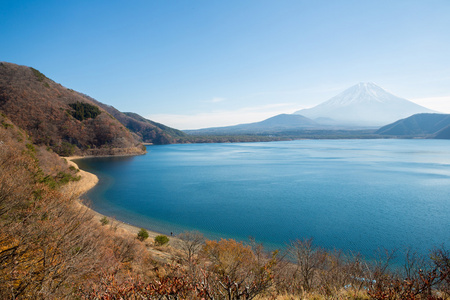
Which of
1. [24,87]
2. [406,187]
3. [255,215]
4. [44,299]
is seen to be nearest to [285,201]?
[255,215]

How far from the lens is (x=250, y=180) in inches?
1273

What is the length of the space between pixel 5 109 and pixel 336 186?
230 feet

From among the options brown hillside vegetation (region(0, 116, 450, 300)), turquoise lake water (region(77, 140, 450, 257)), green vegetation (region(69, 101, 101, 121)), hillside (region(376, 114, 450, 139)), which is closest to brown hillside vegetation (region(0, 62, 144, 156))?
green vegetation (region(69, 101, 101, 121))

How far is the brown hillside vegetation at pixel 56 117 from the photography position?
5359 cm

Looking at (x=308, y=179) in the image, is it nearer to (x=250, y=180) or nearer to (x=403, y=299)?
(x=250, y=180)

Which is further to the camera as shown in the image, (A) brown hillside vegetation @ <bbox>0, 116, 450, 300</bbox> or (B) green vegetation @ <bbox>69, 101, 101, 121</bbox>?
(B) green vegetation @ <bbox>69, 101, 101, 121</bbox>

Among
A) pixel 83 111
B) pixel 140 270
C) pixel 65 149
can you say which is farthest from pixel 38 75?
pixel 140 270

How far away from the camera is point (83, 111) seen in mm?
65125

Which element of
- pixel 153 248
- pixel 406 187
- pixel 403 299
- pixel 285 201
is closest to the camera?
pixel 403 299

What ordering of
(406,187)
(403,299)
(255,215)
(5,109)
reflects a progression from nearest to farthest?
(403,299) → (255,215) → (406,187) → (5,109)

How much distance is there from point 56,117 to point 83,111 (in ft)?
25.6

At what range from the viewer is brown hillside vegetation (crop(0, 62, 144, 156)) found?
5359 centimetres

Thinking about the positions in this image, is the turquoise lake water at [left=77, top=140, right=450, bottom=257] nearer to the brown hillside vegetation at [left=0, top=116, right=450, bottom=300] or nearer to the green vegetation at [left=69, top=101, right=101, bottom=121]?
the brown hillside vegetation at [left=0, top=116, right=450, bottom=300]

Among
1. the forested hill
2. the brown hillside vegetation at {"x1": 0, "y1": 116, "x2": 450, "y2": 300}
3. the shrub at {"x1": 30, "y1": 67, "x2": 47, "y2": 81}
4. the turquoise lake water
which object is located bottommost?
the turquoise lake water
